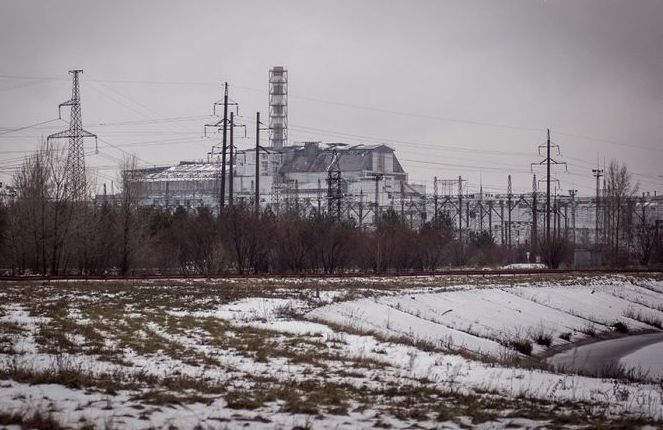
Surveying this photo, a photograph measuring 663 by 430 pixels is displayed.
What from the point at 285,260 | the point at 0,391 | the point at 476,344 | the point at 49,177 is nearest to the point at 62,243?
the point at 49,177

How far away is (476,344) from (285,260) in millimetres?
28903

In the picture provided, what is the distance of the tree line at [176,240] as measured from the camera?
44.2 metres

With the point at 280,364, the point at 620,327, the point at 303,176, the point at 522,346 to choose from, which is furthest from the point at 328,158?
the point at 280,364

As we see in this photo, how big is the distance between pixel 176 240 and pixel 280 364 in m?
39.8

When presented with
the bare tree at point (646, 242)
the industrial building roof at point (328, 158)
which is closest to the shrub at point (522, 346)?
the bare tree at point (646, 242)

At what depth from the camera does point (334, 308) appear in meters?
22.7

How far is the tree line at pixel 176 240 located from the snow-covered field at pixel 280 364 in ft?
58.9

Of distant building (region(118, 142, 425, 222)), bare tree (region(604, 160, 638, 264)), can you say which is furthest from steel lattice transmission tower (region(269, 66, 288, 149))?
bare tree (region(604, 160, 638, 264))

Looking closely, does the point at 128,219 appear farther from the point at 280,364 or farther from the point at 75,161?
the point at 280,364

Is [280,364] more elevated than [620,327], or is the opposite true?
[280,364]

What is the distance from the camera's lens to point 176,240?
51938 mm

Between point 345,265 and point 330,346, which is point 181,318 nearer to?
point 330,346

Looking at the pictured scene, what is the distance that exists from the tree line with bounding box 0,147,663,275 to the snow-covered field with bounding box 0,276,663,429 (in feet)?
58.9

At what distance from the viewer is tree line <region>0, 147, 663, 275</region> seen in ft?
145
